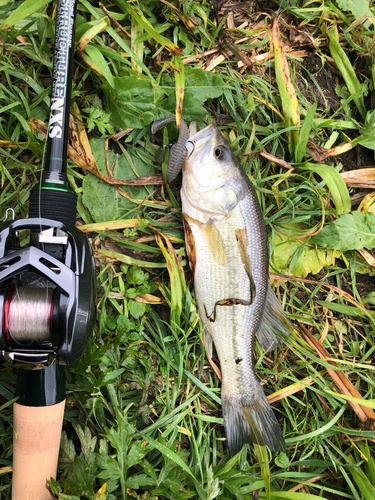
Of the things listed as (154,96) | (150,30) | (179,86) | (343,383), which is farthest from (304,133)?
(343,383)

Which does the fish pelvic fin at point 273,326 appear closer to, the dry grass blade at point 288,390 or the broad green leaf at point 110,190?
the dry grass blade at point 288,390

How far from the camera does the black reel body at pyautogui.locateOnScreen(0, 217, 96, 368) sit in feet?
4.25

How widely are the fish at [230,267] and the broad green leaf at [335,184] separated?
0.54m

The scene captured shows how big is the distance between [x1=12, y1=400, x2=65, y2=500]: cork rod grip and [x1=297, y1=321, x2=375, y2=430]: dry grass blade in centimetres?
157

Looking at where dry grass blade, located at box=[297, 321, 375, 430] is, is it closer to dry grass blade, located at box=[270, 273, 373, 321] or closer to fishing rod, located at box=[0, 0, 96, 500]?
dry grass blade, located at box=[270, 273, 373, 321]

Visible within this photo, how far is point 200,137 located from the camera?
2.04 meters

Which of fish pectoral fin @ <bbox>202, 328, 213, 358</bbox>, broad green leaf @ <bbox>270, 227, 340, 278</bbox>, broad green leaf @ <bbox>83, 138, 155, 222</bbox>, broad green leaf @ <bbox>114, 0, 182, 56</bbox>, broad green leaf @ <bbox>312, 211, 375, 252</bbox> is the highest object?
broad green leaf @ <bbox>114, 0, 182, 56</bbox>

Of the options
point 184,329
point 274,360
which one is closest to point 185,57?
point 184,329

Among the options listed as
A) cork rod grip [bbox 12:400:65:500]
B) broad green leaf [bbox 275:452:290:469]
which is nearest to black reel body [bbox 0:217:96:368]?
cork rod grip [bbox 12:400:65:500]

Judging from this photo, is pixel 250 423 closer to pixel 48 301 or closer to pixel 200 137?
pixel 48 301

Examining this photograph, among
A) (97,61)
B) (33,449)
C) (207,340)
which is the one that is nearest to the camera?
(33,449)

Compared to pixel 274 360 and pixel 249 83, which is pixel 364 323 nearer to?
pixel 274 360

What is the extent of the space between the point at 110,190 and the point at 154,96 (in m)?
0.60

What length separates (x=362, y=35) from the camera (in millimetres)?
2553
